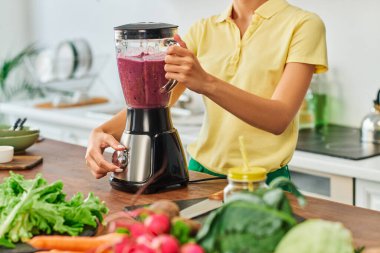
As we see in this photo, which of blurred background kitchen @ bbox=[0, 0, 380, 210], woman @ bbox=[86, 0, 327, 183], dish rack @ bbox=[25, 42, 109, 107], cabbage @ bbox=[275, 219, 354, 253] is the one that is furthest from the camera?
dish rack @ bbox=[25, 42, 109, 107]

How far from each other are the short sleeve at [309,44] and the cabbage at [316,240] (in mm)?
898

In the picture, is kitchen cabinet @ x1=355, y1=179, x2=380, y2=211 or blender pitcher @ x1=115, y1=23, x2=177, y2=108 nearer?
blender pitcher @ x1=115, y1=23, x2=177, y2=108

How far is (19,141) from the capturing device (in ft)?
7.71

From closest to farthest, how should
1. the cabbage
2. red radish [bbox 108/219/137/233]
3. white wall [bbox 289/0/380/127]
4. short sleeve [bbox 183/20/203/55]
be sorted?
the cabbage
red radish [bbox 108/219/137/233]
short sleeve [bbox 183/20/203/55]
white wall [bbox 289/0/380/127]

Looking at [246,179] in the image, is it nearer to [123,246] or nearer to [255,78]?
[123,246]

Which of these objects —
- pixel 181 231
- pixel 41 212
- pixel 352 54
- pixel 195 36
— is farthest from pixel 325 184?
pixel 181 231

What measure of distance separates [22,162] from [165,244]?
3.97 ft

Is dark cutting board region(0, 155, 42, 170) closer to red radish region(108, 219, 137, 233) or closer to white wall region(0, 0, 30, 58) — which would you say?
red radish region(108, 219, 137, 233)

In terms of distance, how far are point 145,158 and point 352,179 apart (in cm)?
96

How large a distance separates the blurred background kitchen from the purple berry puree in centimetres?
90

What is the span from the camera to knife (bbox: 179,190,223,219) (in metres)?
1.58

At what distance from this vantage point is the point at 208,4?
3678 millimetres

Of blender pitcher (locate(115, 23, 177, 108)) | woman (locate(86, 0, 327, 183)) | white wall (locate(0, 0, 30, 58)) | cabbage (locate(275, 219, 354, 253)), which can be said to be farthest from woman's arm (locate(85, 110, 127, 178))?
white wall (locate(0, 0, 30, 58))

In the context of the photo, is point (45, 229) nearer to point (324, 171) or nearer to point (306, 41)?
point (306, 41)
